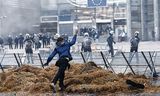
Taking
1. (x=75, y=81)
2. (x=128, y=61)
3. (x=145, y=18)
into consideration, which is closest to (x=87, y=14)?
Result: (x=145, y=18)

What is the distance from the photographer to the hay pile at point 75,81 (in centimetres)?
1406

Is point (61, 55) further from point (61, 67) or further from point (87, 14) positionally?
point (87, 14)

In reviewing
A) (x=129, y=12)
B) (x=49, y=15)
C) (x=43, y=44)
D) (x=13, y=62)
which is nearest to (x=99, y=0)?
(x=43, y=44)

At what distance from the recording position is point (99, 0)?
50031mm

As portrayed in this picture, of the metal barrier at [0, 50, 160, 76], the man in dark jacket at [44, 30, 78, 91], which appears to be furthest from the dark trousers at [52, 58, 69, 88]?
the metal barrier at [0, 50, 160, 76]

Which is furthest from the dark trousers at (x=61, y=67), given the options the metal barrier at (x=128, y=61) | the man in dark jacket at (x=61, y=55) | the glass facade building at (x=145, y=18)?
the glass facade building at (x=145, y=18)

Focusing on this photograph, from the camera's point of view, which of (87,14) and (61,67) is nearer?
(61,67)

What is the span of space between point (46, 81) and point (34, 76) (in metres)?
0.82

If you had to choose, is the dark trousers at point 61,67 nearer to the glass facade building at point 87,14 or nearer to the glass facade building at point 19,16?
the glass facade building at point 87,14

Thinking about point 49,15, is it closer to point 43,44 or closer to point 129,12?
point 129,12

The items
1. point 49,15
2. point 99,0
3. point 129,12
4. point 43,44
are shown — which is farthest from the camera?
point 49,15

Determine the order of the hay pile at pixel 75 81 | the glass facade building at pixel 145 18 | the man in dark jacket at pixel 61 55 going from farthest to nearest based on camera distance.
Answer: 1. the glass facade building at pixel 145 18
2. the hay pile at pixel 75 81
3. the man in dark jacket at pixel 61 55

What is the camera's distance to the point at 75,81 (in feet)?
48.5

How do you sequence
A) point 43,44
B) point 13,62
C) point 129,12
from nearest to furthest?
point 13,62 < point 43,44 < point 129,12
